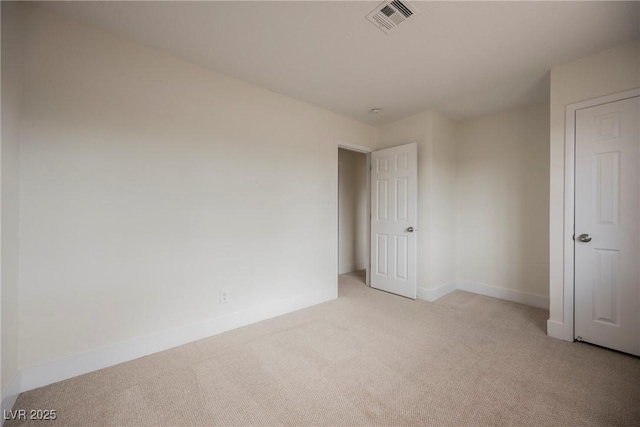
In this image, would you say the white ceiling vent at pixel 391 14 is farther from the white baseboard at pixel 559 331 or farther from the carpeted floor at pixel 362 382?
the white baseboard at pixel 559 331

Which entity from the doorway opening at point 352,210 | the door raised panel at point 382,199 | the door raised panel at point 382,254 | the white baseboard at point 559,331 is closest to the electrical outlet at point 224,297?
the door raised panel at point 382,254

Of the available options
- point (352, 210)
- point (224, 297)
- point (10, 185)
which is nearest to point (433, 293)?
point (352, 210)

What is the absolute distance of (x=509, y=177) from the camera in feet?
11.5

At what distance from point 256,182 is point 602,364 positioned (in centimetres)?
330

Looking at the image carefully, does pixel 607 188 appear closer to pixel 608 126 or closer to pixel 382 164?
pixel 608 126

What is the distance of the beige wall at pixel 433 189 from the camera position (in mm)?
3502

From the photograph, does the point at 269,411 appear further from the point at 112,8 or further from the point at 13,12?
the point at 13,12

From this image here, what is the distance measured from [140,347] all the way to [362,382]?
1.77 meters

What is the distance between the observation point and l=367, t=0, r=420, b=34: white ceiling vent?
1.70 metres

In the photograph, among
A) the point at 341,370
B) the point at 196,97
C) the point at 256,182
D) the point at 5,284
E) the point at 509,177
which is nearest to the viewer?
the point at 5,284

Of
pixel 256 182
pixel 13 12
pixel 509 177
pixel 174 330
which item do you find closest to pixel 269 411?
pixel 174 330

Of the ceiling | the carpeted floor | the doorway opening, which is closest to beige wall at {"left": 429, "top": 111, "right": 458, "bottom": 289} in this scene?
the ceiling

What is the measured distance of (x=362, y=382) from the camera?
1817 mm

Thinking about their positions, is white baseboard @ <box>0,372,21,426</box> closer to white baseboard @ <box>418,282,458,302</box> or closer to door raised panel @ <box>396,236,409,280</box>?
door raised panel @ <box>396,236,409,280</box>
